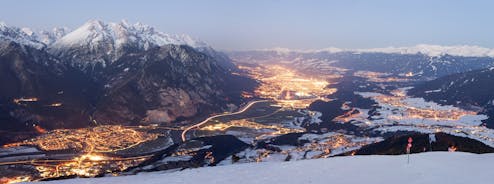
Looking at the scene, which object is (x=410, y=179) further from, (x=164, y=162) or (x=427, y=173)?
(x=164, y=162)

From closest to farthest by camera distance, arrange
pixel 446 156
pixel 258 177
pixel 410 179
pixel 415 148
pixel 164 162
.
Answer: pixel 410 179
pixel 258 177
pixel 446 156
pixel 415 148
pixel 164 162

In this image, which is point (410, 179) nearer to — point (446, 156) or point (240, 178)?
point (446, 156)

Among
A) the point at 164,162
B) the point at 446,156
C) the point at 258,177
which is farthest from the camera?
the point at 164,162

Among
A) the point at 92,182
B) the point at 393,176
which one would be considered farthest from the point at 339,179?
the point at 92,182

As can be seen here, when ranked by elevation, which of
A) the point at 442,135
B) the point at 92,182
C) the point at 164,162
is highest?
the point at 92,182

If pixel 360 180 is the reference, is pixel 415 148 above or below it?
below

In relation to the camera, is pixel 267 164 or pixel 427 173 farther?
pixel 267 164
